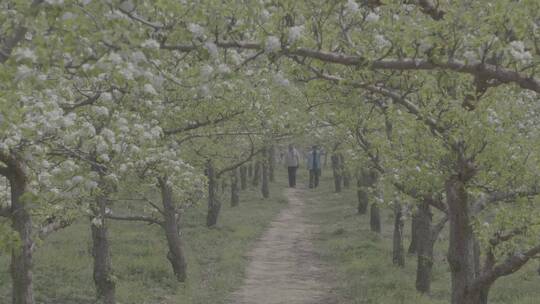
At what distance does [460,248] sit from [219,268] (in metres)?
8.63

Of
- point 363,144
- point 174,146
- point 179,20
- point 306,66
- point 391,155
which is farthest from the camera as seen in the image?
point 363,144

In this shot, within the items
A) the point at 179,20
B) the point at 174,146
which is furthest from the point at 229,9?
the point at 174,146

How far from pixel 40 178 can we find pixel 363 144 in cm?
771

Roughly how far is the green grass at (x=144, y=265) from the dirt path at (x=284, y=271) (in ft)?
1.33

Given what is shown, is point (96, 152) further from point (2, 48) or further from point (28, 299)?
point (2, 48)

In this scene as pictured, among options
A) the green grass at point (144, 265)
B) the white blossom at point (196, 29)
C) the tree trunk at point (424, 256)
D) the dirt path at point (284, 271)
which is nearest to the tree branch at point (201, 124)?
the green grass at point (144, 265)

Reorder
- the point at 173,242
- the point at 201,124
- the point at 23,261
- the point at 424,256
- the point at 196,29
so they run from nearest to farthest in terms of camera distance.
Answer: the point at 196,29
the point at 23,261
the point at 201,124
the point at 424,256
the point at 173,242

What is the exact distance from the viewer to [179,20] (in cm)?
551

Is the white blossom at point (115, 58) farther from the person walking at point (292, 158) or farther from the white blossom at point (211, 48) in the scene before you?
the person walking at point (292, 158)

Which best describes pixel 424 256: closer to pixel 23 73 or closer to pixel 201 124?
pixel 201 124

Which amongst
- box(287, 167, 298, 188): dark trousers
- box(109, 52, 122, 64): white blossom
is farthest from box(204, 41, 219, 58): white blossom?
box(287, 167, 298, 188): dark trousers

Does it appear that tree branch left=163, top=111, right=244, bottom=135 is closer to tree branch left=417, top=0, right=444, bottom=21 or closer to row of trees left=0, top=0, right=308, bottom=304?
row of trees left=0, top=0, right=308, bottom=304

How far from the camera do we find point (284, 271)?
1770 cm

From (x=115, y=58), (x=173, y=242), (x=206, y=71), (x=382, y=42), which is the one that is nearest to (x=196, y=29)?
(x=206, y=71)
